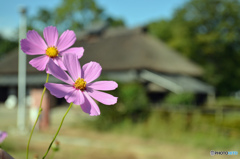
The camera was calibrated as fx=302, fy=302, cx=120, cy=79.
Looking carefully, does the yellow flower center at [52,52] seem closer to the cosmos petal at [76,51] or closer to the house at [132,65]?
the cosmos petal at [76,51]

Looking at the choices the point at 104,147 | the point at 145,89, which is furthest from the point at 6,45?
the point at 104,147

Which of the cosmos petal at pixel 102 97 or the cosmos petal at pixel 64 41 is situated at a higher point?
the cosmos petal at pixel 64 41

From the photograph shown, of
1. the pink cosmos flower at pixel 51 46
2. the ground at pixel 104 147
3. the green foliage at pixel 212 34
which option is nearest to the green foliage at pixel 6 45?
the green foliage at pixel 212 34

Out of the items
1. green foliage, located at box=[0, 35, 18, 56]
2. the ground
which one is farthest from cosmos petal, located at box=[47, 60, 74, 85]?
green foliage, located at box=[0, 35, 18, 56]

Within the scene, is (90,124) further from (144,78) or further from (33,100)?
(144,78)

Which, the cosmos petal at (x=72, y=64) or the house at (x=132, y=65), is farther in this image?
the house at (x=132, y=65)

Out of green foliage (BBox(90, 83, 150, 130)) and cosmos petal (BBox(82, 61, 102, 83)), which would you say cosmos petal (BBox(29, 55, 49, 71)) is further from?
green foliage (BBox(90, 83, 150, 130))

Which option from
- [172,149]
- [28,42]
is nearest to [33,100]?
[172,149]
